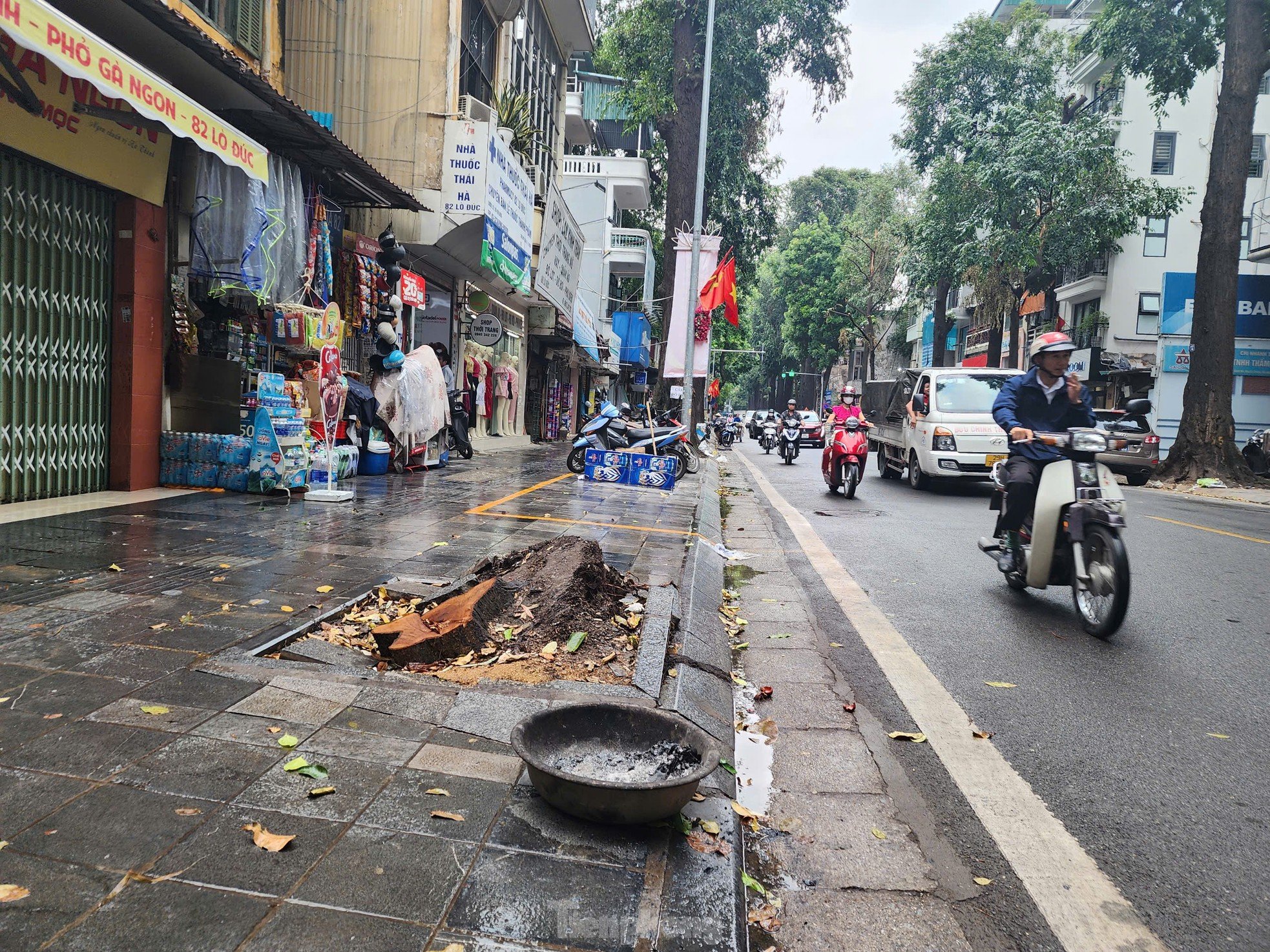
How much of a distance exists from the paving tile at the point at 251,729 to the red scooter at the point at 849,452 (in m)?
10.6

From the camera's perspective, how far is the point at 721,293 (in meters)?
18.6

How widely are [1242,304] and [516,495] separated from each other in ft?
84.5

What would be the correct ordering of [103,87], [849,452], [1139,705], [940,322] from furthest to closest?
[940,322], [849,452], [103,87], [1139,705]

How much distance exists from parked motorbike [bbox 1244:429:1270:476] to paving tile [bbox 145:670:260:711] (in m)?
22.8

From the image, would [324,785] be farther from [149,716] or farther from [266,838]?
[149,716]

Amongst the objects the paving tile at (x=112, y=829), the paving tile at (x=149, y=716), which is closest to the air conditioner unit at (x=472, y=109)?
the paving tile at (x=149, y=716)

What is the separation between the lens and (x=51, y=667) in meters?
3.21

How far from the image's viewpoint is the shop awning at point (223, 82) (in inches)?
247

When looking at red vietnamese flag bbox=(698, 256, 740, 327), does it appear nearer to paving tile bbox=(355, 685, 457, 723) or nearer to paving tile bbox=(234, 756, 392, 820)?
paving tile bbox=(355, 685, 457, 723)

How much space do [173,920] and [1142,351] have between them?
119 ft

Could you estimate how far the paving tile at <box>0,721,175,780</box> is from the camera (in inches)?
96.0

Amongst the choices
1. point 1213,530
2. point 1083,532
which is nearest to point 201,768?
point 1083,532

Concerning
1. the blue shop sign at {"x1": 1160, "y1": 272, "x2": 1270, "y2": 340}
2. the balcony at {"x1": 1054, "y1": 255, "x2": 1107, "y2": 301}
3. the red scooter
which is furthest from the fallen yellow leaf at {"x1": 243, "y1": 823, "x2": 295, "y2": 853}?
the balcony at {"x1": 1054, "y1": 255, "x2": 1107, "y2": 301}

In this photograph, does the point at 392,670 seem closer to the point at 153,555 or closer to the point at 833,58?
the point at 153,555
